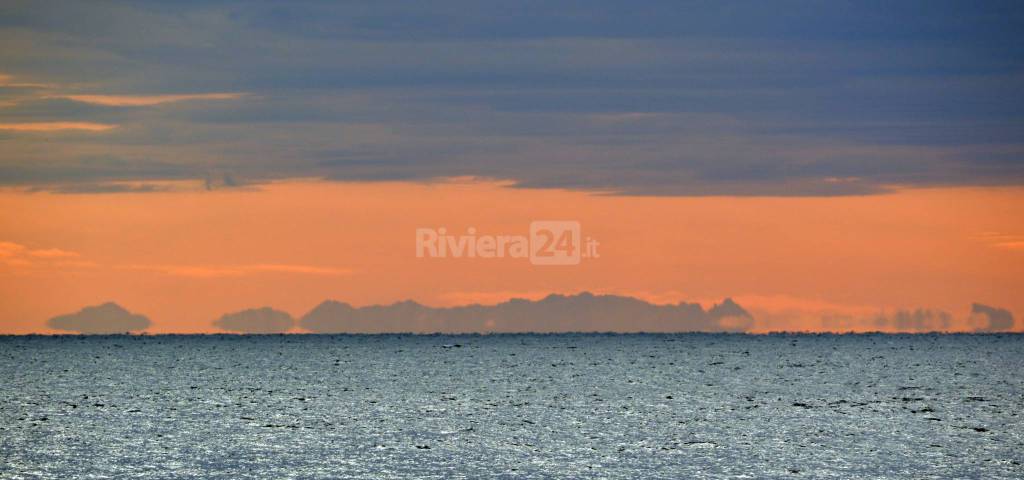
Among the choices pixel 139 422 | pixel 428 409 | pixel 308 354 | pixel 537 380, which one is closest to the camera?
pixel 139 422

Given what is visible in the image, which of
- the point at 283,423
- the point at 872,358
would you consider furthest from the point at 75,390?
the point at 872,358

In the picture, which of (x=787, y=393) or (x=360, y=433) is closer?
(x=360, y=433)

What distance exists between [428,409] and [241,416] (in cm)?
387

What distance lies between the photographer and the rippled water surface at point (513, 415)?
1931 cm

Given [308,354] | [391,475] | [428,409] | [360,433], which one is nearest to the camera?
[391,475]

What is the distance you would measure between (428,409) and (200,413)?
15.2ft

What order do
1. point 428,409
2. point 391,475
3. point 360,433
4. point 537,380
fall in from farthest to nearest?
point 537,380, point 428,409, point 360,433, point 391,475

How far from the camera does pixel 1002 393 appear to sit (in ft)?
99.0

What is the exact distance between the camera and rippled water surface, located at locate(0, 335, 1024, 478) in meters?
19.3

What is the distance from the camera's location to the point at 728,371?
121 feet

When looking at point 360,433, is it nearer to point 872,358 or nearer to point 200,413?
point 200,413

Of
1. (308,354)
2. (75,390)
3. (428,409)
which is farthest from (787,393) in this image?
(308,354)

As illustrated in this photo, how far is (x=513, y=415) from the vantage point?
82.6ft

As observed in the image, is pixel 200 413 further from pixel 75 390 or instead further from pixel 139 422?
pixel 75 390
